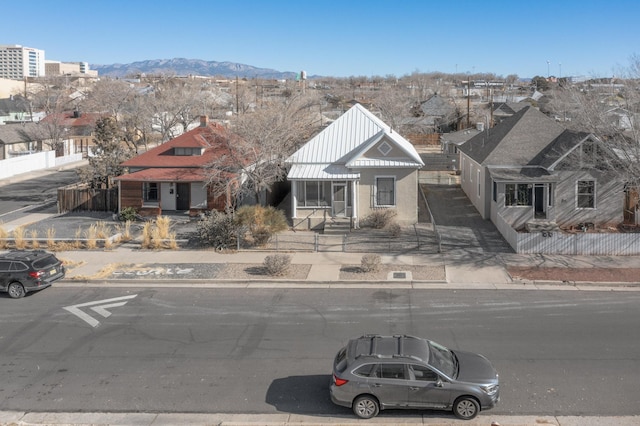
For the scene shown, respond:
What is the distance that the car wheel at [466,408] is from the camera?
13008mm

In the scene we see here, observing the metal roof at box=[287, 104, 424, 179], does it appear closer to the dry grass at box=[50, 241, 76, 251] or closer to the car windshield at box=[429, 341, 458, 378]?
the dry grass at box=[50, 241, 76, 251]

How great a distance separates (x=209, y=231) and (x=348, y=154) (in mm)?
9300

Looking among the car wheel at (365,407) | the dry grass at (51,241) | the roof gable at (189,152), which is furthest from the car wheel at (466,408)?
the roof gable at (189,152)

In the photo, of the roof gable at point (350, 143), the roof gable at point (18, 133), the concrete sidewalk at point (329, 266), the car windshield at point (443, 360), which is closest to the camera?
the car windshield at point (443, 360)

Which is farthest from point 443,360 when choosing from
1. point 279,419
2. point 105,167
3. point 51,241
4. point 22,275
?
point 105,167

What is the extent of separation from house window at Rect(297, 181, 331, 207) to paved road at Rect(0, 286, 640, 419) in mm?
10784

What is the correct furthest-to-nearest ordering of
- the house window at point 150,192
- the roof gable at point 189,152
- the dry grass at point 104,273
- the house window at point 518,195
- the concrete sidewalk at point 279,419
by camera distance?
the roof gable at point 189,152
the house window at point 150,192
the house window at point 518,195
the dry grass at point 104,273
the concrete sidewalk at point 279,419

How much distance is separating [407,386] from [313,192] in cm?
2120

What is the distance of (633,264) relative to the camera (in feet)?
83.6

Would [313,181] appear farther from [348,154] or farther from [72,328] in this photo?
[72,328]

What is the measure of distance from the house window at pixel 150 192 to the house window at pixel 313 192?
9065 millimetres

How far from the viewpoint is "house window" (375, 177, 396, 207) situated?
3334cm

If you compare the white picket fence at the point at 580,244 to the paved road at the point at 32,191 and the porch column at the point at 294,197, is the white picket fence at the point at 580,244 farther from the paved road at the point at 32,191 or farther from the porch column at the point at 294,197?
the paved road at the point at 32,191

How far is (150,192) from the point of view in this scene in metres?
37.2
